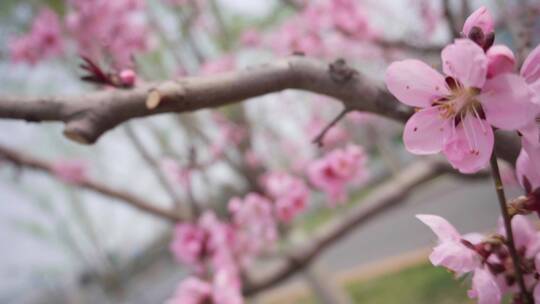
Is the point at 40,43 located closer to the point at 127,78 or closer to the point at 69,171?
the point at 69,171

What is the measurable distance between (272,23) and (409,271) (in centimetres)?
319

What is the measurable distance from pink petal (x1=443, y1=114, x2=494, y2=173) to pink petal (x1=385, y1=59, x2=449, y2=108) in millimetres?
49

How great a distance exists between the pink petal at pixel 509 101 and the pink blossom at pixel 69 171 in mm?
2356

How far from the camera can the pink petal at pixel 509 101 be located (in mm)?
429

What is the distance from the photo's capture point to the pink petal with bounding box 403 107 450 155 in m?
0.53

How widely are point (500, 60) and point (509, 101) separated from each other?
0.04 meters

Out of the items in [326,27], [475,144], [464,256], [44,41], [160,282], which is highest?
[44,41]

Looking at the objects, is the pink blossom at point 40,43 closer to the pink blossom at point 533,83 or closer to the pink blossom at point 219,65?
the pink blossom at point 219,65

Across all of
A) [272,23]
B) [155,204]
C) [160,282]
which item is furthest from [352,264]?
[160,282]

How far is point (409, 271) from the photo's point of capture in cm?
476

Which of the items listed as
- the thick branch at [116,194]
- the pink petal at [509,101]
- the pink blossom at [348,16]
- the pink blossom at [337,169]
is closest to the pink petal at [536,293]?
the pink petal at [509,101]

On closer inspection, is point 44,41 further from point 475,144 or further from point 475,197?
point 475,197

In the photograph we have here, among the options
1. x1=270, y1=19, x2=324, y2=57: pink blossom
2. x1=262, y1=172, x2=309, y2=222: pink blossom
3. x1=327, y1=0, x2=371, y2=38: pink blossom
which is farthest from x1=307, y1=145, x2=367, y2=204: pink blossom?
x1=270, y1=19, x2=324, y2=57: pink blossom

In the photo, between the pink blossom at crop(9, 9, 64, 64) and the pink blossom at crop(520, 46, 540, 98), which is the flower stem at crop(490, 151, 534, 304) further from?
the pink blossom at crop(9, 9, 64, 64)
